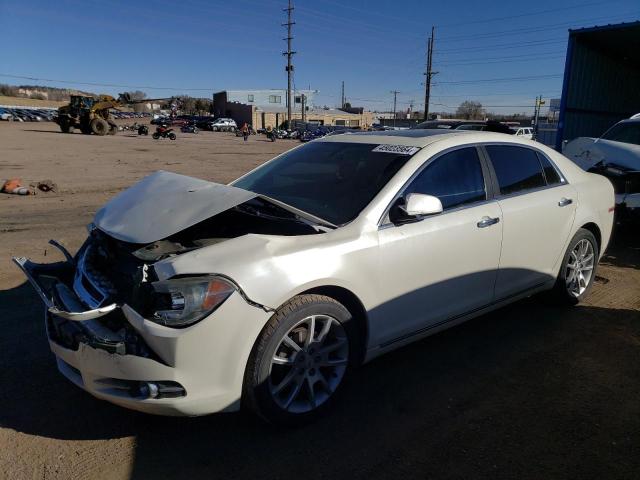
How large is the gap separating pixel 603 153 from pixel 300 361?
6.19 meters

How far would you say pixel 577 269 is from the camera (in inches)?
174

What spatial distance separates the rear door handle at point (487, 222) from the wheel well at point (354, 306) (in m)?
1.16

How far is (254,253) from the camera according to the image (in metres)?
2.45

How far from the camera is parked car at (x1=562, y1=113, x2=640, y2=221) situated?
20.5 feet

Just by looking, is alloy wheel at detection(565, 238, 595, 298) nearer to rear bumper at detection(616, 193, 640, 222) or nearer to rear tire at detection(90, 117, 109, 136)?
rear bumper at detection(616, 193, 640, 222)

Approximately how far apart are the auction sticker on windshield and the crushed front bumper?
1.63 meters

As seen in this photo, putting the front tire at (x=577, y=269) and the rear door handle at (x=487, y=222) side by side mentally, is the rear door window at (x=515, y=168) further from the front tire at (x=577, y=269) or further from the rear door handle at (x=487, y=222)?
the front tire at (x=577, y=269)

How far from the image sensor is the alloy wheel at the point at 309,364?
261cm

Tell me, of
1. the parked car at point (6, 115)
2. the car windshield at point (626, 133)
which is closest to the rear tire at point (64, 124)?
the parked car at point (6, 115)

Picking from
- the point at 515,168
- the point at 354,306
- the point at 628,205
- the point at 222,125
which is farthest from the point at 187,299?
the point at 222,125

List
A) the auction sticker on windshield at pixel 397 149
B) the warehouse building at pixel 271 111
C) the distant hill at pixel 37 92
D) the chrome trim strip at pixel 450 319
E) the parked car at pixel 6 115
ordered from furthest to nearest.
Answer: the distant hill at pixel 37 92 < the warehouse building at pixel 271 111 < the parked car at pixel 6 115 < the auction sticker on windshield at pixel 397 149 < the chrome trim strip at pixel 450 319

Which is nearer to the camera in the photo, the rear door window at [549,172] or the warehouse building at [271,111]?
the rear door window at [549,172]

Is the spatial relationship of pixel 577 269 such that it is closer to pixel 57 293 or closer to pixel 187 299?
pixel 187 299

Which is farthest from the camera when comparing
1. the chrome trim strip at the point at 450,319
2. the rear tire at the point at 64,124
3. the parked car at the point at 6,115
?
the parked car at the point at 6,115
